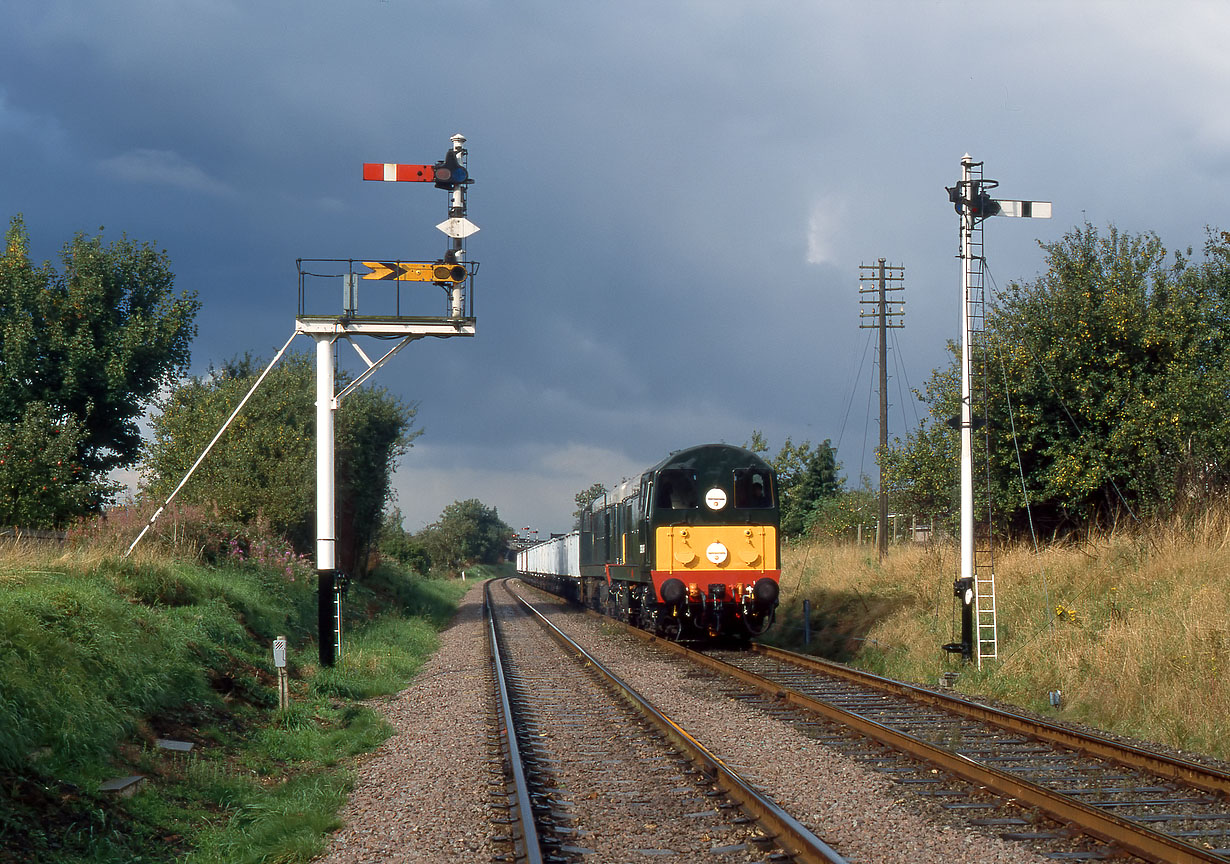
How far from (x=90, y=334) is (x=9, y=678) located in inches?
1132

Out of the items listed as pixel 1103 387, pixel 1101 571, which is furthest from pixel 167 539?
pixel 1103 387

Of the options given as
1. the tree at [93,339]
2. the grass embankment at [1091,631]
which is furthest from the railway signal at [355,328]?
the tree at [93,339]

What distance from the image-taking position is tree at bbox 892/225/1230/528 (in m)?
20.2

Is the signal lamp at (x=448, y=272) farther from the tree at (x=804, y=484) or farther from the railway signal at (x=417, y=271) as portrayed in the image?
the tree at (x=804, y=484)

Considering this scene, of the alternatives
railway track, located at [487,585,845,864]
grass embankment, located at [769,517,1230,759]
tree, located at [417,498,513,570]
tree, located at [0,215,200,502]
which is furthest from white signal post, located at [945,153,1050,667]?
tree, located at [417,498,513,570]

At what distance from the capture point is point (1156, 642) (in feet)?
37.4

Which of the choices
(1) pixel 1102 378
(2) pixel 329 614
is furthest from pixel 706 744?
(1) pixel 1102 378

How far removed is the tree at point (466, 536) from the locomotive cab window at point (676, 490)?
65.8 metres

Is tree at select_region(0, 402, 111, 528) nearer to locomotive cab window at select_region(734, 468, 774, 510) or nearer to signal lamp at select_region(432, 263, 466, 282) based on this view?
signal lamp at select_region(432, 263, 466, 282)

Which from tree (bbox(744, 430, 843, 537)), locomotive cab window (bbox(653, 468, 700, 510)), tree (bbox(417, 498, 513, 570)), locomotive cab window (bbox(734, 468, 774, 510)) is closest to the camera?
locomotive cab window (bbox(653, 468, 700, 510))

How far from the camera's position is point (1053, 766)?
28.0ft

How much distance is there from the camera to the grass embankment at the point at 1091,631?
1049cm

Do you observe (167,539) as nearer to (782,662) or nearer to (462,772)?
(782,662)

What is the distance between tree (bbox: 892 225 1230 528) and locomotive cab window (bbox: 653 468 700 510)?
631 cm
